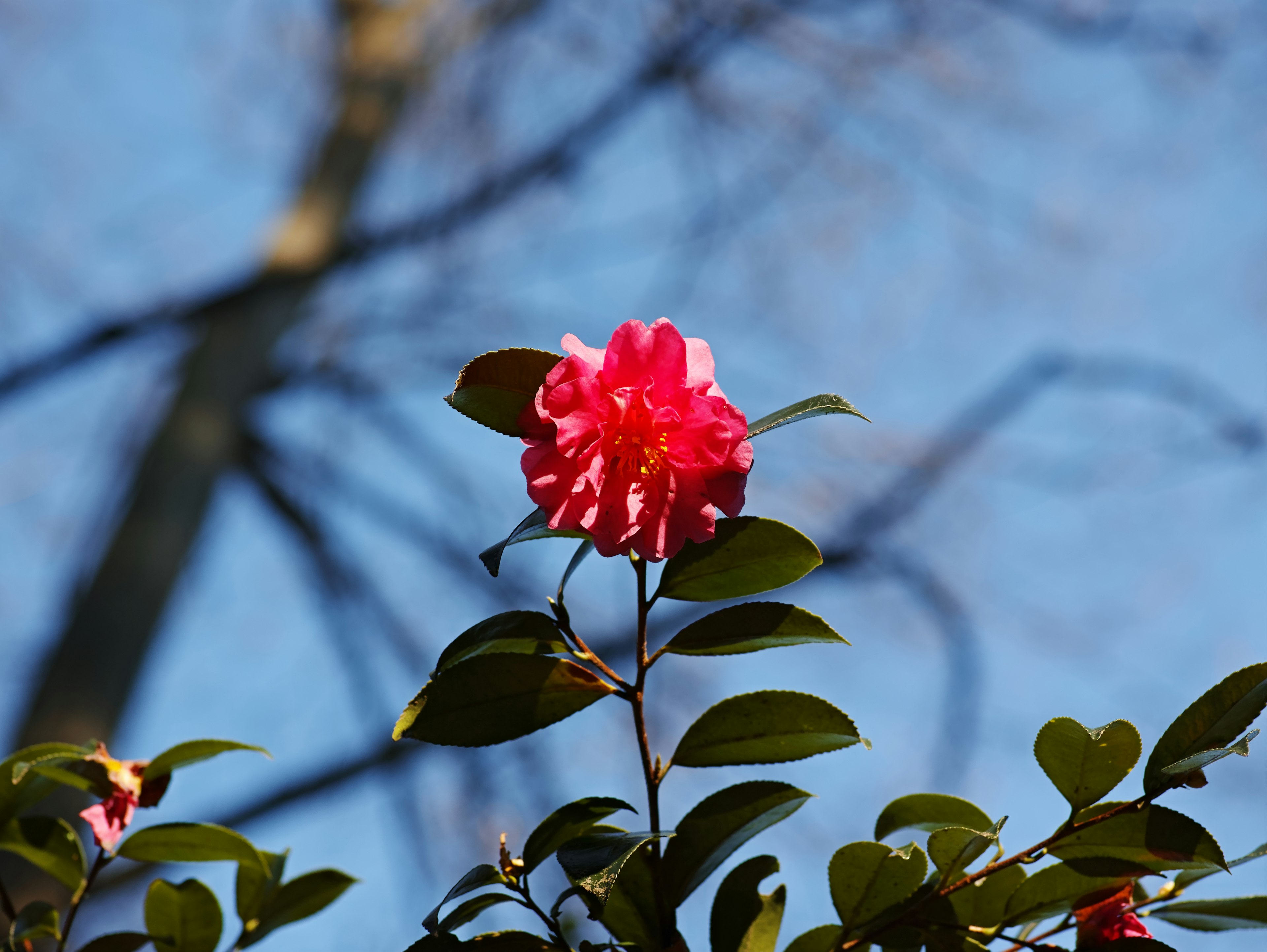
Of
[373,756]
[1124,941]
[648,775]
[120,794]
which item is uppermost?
[373,756]

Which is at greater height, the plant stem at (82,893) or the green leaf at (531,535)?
the green leaf at (531,535)

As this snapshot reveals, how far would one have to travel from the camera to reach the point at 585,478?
39 cm

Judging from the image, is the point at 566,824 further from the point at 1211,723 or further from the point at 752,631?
the point at 1211,723

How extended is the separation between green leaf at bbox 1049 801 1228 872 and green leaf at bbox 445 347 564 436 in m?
0.30

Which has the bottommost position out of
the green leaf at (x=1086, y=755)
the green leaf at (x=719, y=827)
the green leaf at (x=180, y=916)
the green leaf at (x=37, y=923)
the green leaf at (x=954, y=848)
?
the green leaf at (x=954, y=848)

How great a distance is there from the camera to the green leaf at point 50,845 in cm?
49

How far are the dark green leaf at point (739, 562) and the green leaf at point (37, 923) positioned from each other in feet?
1.23

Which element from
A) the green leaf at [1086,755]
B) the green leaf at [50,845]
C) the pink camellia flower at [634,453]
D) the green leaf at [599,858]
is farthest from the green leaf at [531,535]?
the green leaf at [50,845]

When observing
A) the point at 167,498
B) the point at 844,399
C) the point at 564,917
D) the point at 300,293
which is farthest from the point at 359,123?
the point at 844,399

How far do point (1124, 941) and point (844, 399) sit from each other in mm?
248

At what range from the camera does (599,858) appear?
0.34 meters

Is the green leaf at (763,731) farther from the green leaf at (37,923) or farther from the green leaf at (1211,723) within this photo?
the green leaf at (37,923)

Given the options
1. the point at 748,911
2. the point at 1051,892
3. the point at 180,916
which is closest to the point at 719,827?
the point at 748,911

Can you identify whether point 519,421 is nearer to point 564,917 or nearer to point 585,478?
point 585,478
